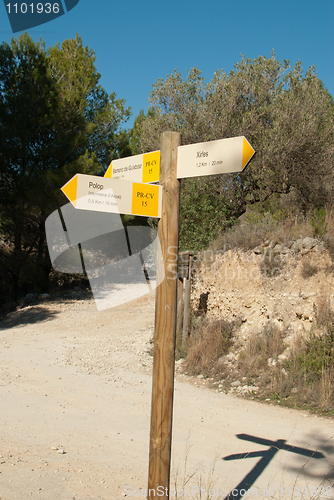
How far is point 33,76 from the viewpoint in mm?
14500

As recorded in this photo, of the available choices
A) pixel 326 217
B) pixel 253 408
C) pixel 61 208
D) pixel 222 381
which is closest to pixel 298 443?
pixel 253 408

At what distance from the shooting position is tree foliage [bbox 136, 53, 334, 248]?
38.5ft

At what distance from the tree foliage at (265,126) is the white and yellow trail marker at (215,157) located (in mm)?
9708

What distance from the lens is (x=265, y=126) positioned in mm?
12414

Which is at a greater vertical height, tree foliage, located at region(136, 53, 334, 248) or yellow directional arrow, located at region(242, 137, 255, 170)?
tree foliage, located at region(136, 53, 334, 248)

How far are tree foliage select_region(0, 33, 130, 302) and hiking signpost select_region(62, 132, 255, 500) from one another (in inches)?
476

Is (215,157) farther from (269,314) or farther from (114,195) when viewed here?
(269,314)

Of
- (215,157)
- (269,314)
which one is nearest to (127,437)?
(215,157)

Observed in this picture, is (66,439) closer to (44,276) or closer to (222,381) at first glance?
(222,381)

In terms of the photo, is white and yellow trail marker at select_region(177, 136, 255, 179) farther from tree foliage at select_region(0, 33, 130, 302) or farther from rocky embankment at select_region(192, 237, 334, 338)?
tree foliage at select_region(0, 33, 130, 302)

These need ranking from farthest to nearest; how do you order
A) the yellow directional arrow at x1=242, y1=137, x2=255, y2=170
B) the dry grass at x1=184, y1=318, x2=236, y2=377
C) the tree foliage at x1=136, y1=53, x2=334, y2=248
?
the tree foliage at x1=136, y1=53, x2=334, y2=248 < the dry grass at x1=184, y1=318, x2=236, y2=377 < the yellow directional arrow at x1=242, y1=137, x2=255, y2=170

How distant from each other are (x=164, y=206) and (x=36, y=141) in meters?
14.1

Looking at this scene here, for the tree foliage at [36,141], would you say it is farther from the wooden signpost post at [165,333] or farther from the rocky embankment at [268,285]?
the wooden signpost post at [165,333]

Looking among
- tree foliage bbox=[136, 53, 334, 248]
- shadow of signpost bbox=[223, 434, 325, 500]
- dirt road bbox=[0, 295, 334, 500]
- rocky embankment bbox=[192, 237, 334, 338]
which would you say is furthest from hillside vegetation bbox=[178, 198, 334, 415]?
tree foliage bbox=[136, 53, 334, 248]
